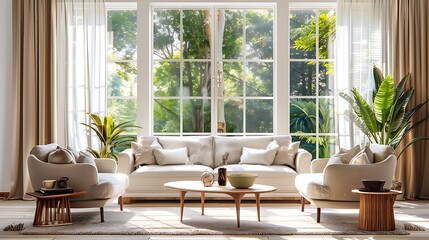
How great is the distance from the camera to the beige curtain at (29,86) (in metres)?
9.27

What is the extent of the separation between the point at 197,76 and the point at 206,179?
2996mm

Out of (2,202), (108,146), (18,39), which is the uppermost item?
(18,39)

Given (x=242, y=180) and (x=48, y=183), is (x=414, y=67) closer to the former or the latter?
(x=242, y=180)

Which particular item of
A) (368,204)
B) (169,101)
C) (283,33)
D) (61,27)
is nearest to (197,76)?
(169,101)

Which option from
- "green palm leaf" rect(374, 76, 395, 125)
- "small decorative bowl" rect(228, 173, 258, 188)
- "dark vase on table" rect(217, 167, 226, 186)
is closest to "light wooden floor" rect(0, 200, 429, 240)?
"small decorative bowl" rect(228, 173, 258, 188)

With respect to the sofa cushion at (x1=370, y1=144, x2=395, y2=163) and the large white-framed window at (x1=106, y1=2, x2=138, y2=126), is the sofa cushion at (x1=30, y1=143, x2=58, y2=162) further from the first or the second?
the sofa cushion at (x1=370, y1=144, x2=395, y2=163)

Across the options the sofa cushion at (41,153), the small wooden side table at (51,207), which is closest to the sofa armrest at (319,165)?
the small wooden side table at (51,207)

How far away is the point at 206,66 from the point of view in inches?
384

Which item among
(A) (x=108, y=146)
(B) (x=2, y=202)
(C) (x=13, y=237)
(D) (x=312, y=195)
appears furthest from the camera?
(A) (x=108, y=146)

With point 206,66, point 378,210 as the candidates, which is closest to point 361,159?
point 378,210

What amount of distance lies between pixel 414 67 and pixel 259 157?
2.45 meters

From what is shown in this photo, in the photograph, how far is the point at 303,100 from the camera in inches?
384

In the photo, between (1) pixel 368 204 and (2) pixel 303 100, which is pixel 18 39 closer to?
(2) pixel 303 100

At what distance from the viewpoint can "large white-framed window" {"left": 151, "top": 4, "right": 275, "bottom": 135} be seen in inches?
384
